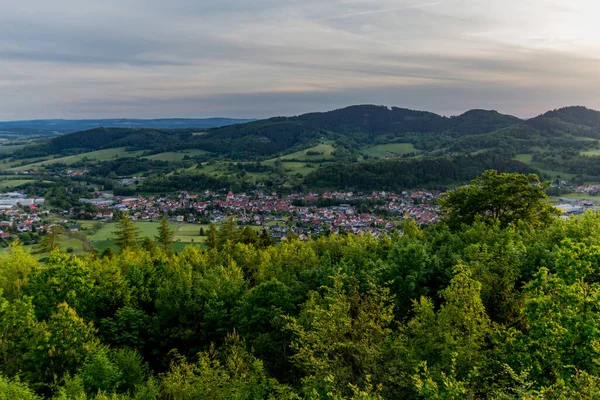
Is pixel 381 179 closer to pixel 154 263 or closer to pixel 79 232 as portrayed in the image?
pixel 79 232

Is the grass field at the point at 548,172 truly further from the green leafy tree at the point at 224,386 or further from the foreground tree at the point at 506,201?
the green leafy tree at the point at 224,386

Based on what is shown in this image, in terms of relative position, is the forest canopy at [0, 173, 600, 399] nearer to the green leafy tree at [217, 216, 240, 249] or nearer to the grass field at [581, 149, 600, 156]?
the green leafy tree at [217, 216, 240, 249]

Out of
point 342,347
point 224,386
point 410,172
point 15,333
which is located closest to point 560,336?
point 342,347

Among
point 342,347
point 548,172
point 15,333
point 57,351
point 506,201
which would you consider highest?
point 548,172

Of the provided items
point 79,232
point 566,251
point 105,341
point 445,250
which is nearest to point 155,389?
point 105,341

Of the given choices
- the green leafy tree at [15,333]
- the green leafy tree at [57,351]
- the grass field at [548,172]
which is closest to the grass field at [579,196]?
the grass field at [548,172]

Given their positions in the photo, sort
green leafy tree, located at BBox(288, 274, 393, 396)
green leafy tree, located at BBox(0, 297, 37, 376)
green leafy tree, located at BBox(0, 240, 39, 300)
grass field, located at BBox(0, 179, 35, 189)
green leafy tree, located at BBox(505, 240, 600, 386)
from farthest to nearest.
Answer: grass field, located at BBox(0, 179, 35, 189) → green leafy tree, located at BBox(0, 240, 39, 300) → green leafy tree, located at BBox(0, 297, 37, 376) → green leafy tree, located at BBox(288, 274, 393, 396) → green leafy tree, located at BBox(505, 240, 600, 386)

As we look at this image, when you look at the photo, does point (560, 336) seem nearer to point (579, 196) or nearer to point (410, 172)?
point (579, 196)

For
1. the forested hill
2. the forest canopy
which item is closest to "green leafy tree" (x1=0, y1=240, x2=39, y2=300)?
the forest canopy
